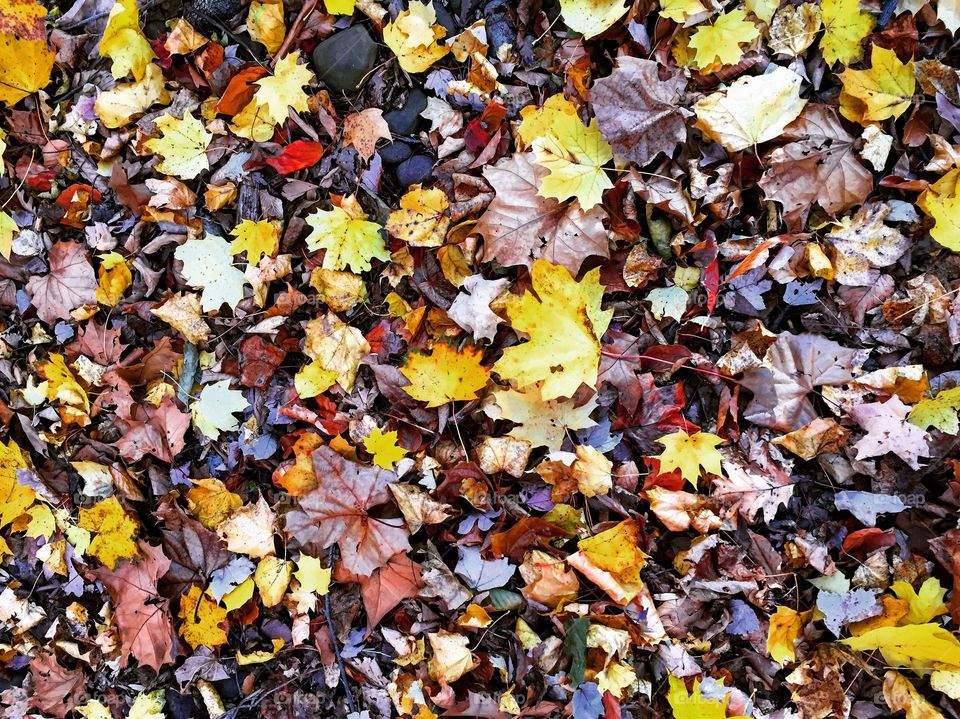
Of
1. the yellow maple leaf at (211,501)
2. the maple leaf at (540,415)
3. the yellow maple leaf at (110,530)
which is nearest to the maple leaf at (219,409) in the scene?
the yellow maple leaf at (211,501)

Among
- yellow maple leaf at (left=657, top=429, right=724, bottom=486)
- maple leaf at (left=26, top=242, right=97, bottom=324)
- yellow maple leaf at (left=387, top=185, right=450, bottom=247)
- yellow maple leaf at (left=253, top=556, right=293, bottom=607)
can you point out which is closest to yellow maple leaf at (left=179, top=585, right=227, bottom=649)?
yellow maple leaf at (left=253, top=556, right=293, bottom=607)

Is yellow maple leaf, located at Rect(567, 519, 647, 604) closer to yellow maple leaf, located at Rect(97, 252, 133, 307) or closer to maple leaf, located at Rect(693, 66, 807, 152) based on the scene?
maple leaf, located at Rect(693, 66, 807, 152)

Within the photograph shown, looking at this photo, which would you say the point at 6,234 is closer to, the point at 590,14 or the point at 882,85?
the point at 590,14

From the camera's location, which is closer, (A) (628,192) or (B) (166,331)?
(A) (628,192)

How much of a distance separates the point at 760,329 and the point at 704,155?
1.86 ft

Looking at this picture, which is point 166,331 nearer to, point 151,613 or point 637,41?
point 151,613

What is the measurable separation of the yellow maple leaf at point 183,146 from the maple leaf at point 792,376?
1.96 m

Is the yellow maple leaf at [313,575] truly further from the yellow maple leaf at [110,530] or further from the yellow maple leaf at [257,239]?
the yellow maple leaf at [257,239]

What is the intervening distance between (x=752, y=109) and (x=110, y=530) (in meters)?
2.53

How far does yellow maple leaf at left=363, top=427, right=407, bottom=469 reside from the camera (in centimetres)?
204

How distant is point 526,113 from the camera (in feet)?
6.54

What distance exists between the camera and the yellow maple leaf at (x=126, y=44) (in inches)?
85.0

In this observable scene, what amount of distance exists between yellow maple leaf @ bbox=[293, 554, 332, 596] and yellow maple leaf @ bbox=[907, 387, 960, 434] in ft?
6.15

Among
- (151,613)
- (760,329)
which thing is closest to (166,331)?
(151,613)
